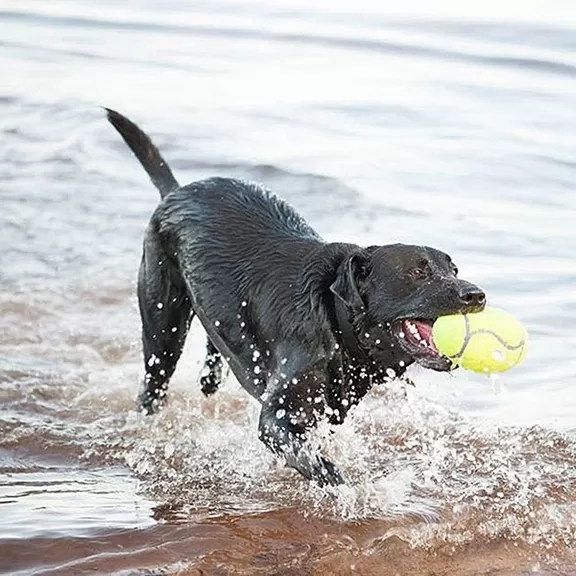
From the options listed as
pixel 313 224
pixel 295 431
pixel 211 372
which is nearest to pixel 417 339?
pixel 295 431

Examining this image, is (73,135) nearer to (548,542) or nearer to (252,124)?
(252,124)

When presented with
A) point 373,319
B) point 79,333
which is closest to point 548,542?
point 373,319

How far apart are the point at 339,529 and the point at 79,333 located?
2.79 meters

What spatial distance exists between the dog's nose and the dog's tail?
1.95 meters

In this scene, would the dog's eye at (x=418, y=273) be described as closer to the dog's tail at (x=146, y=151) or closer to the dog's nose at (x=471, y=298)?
the dog's nose at (x=471, y=298)

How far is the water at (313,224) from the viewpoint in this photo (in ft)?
17.4

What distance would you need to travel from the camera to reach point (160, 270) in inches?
243

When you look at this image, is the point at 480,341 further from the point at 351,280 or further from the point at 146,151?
the point at 146,151

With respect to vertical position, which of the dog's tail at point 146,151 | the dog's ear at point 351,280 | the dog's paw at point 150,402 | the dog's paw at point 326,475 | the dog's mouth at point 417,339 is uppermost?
the dog's tail at point 146,151

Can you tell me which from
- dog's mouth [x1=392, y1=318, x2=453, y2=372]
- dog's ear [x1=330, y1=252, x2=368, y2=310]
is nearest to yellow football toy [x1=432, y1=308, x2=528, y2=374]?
dog's mouth [x1=392, y1=318, x2=453, y2=372]

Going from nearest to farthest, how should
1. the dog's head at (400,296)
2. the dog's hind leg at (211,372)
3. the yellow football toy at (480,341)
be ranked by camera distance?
1. the yellow football toy at (480,341)
2. the dog's head at (400,296)
3. the dog's hind leg at (211,372)

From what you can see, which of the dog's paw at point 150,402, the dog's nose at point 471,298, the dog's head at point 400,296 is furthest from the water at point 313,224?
the dog's nose at point 471,298

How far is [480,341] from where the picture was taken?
4.89 m

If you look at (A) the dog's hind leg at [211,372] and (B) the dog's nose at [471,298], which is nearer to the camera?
(B) the dog's nose at [471,298]
